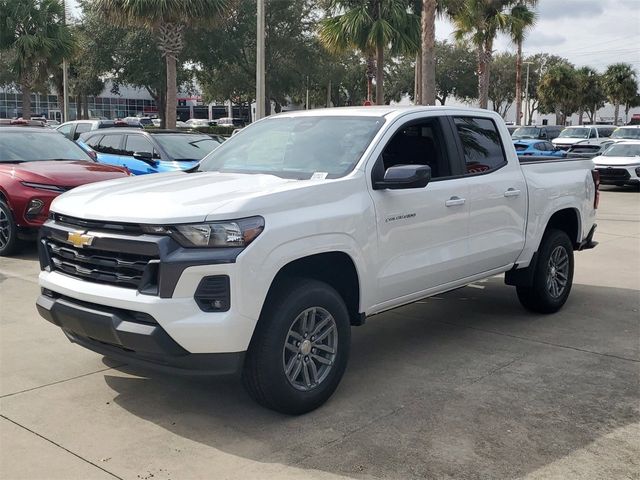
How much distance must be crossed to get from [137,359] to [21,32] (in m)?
28.7

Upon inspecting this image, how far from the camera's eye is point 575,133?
30.4 m

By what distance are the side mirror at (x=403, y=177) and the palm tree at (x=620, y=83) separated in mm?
65202

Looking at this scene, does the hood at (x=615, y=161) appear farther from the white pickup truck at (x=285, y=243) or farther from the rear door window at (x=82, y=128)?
the white pickup truck at (x=285, y=243)

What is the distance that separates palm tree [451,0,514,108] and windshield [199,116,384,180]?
26056mm

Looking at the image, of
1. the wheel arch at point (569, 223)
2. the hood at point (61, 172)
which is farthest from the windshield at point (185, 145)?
the wheel arch at point (569, 223)

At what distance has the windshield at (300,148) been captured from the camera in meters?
4.91

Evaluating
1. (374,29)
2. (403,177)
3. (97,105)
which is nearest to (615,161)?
(374,29)

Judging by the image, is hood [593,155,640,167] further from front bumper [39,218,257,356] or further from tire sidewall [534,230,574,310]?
front bumper [39,218,257,356]

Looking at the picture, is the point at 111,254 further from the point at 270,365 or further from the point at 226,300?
the point at 270,365

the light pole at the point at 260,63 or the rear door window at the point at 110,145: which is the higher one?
the light pole at the point at 260,63

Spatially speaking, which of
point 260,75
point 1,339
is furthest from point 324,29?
point 1,339

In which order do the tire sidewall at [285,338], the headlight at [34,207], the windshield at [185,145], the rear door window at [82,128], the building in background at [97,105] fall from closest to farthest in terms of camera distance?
the tire sidewall at [285,338] < the headlight at [34,207] < the windshield at [185,145] < the rear door window at [82,128] < the building in background at [97,105]

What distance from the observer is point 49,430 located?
4133 mm

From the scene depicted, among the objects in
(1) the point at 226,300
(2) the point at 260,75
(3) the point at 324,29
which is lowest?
(1) the point at 226,300
